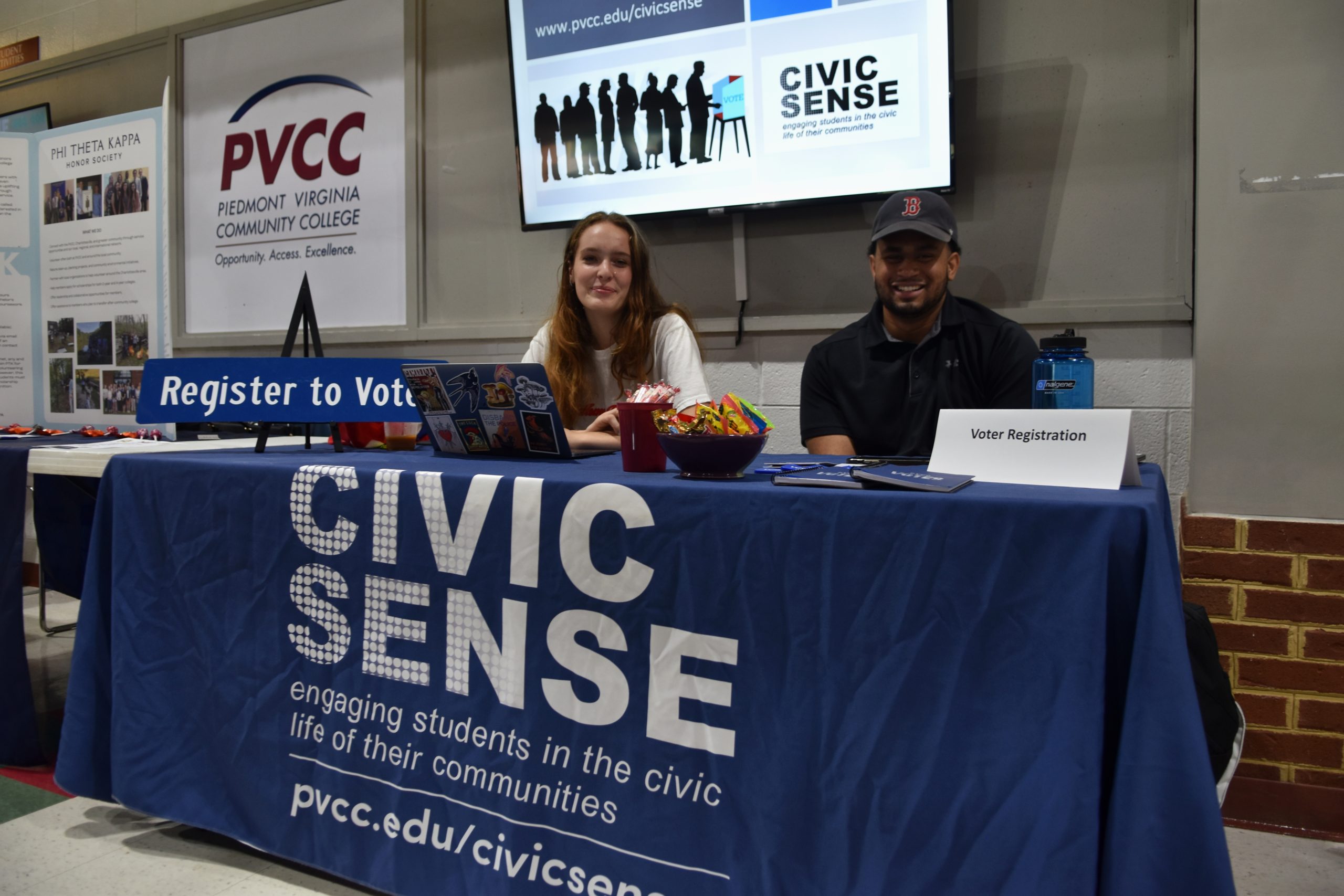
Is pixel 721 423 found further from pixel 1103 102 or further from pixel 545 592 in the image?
pixel 1103 102

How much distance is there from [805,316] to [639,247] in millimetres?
596

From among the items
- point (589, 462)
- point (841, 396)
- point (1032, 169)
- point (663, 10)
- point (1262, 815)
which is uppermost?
point (663, 10)

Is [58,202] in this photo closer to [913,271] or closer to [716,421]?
[913,271]

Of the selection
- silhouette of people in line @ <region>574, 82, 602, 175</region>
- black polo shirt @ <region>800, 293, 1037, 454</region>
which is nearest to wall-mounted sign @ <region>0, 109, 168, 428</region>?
silhouette of people in line @ <region>574, 82, 602, 175</region>

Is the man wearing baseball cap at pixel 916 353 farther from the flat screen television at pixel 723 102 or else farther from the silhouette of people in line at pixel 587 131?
the silhouette of people in line at pixel 587 131

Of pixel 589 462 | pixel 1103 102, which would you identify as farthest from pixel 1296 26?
pixel 589 462

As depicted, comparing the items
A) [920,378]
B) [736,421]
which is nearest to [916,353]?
[920,378]

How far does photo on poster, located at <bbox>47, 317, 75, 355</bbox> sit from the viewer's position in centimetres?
363

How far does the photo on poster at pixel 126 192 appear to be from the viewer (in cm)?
346

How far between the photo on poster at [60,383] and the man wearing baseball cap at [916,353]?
341cm

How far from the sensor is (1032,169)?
7.22 feet

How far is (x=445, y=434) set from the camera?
1440mm

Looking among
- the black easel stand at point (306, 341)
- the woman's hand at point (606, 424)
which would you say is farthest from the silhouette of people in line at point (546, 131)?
the woman's hand at point (606, 424)

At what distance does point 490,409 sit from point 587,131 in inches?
63.7
